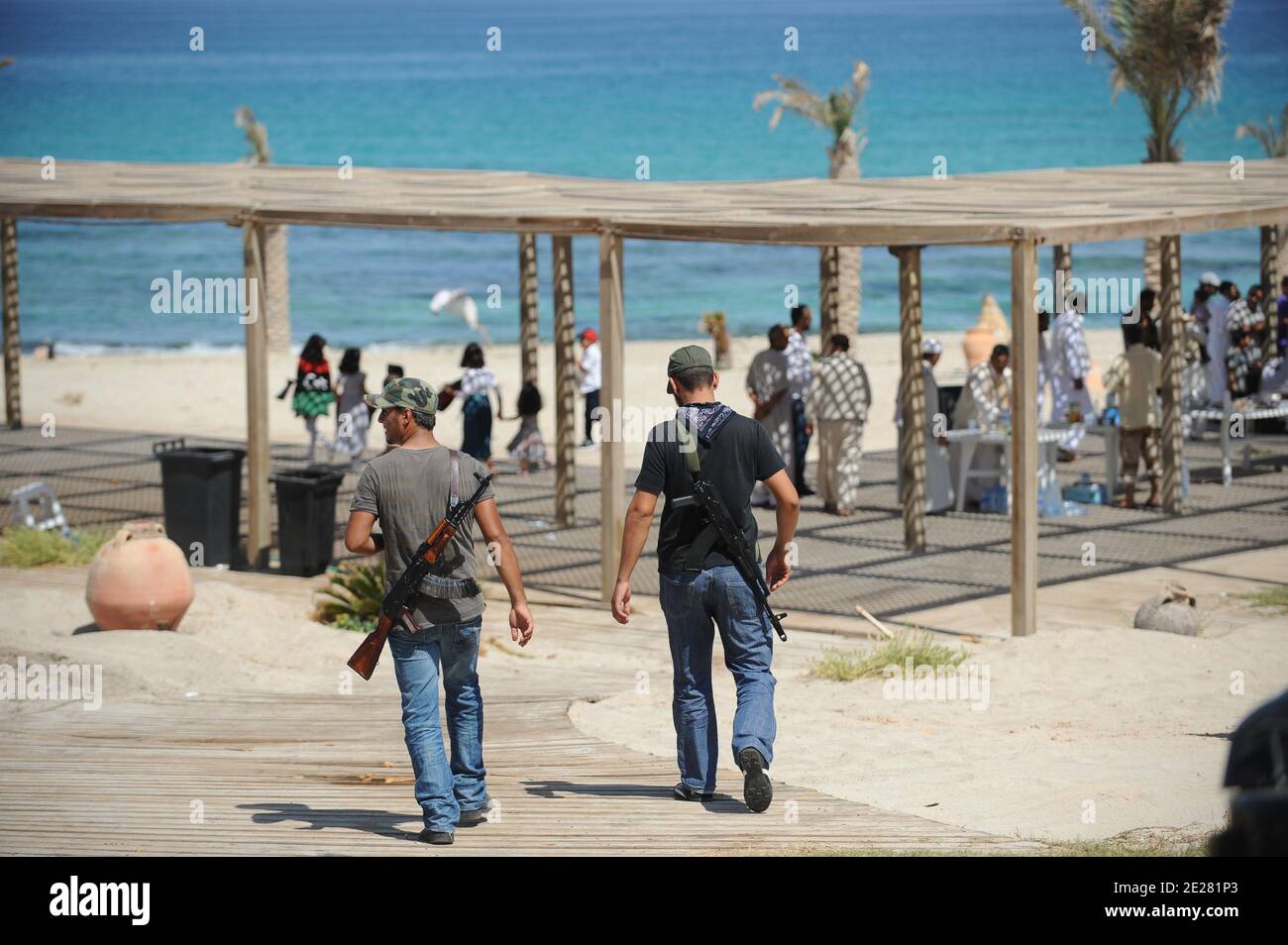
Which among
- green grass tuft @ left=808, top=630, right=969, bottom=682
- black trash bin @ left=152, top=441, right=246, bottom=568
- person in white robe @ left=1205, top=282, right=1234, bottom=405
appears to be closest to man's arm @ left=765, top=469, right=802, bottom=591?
green grass tuft @ left=808, top=630, right=969, bottom=682

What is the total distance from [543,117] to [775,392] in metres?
98.0

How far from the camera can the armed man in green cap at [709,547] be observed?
7.25 m

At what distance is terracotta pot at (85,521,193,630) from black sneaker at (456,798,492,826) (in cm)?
440

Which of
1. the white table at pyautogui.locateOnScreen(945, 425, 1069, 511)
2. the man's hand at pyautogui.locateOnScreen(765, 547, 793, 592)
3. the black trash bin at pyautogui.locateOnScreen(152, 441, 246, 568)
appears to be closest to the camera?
the man's hand at pyautogui.locateOnScreen(765, 547, 793, 592)

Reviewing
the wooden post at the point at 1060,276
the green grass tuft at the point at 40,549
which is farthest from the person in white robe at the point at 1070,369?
the green grass tuft at the point at 40,549

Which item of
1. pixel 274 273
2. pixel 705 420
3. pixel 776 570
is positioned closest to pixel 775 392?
pixel 776 570

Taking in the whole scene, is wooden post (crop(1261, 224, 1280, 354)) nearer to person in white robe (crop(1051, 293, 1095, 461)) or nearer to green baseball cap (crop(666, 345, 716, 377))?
person in white robe (crop(1051, 293, 1095, 461))

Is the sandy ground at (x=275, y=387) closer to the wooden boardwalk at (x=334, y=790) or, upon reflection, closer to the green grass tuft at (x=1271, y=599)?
the green grass tuft at (x=1271, y=599)

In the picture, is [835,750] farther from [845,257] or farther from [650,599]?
[845,257]

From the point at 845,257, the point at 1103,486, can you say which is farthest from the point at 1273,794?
the point at 845,257

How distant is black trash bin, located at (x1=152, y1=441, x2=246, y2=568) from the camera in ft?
47.5

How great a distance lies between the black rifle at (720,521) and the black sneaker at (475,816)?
4.35ft

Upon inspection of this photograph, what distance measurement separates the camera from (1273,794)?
3582 mm

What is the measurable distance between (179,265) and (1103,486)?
2253 inches
